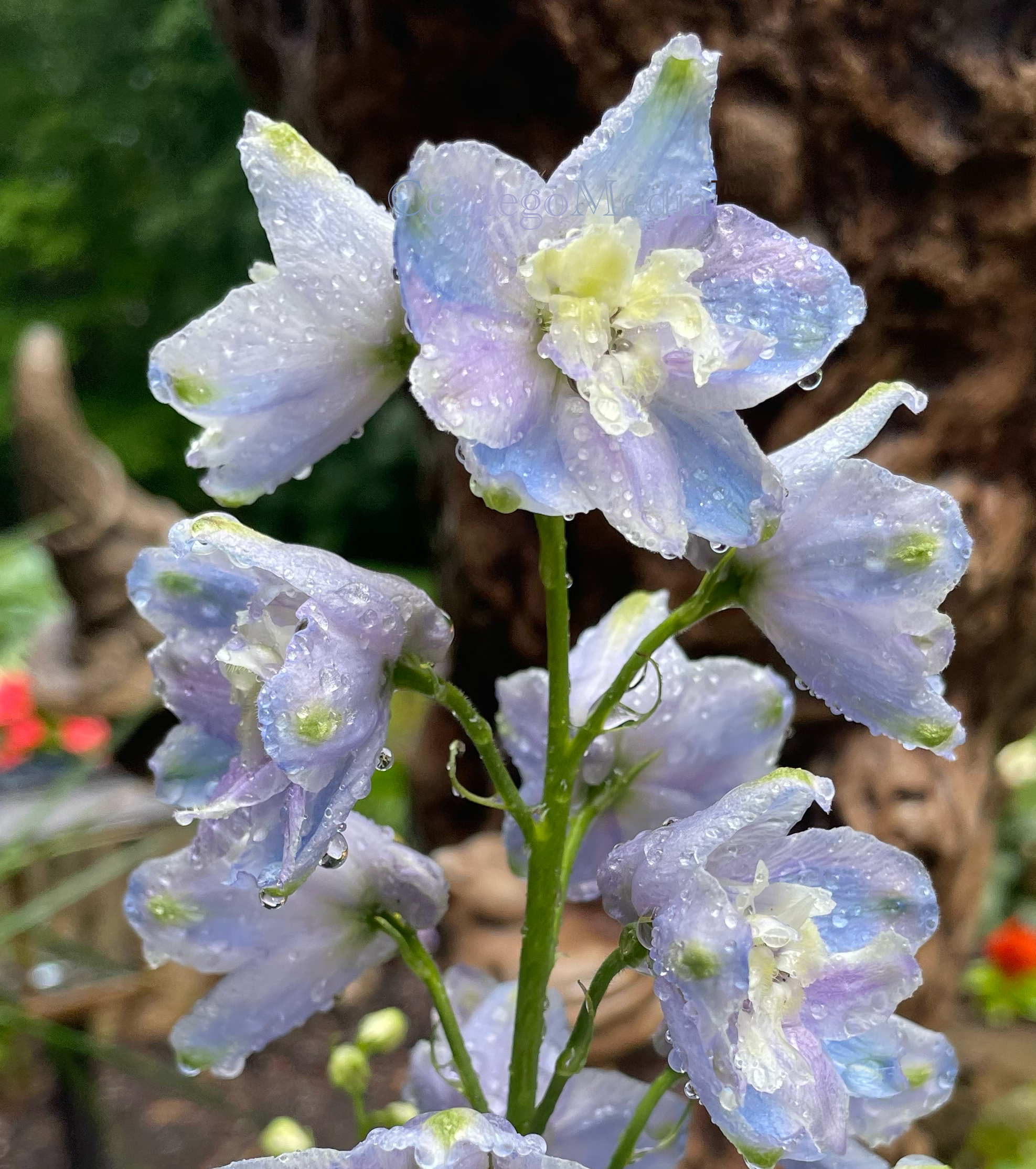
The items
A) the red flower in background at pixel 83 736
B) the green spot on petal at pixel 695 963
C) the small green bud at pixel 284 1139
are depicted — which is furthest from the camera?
the red flower in background at pixel 83 736

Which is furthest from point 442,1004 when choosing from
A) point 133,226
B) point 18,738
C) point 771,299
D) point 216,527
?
point 133,226

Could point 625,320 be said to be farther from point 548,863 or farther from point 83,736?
point 83,736

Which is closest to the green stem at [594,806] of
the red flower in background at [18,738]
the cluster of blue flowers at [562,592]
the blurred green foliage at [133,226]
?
the cluster of blue flowers at [562,592]

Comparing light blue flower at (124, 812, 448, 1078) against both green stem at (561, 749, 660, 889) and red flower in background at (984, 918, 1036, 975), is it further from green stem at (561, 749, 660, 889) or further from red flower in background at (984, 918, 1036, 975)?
red flower in background at (984, 918, 1036, 975)

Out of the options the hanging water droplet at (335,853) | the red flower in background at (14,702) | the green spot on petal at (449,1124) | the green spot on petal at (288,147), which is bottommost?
the red flower in background at (14,702)

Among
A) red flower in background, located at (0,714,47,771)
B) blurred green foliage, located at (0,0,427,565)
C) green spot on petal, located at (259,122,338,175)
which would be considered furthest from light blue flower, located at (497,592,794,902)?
blurred green foliage, located at (0,0,427,565)

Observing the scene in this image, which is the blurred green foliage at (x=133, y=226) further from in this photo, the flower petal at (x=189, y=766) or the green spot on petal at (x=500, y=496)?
the green spot on petal at (x=500, y=496)

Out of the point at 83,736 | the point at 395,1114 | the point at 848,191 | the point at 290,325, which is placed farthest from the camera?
the point at 83,736

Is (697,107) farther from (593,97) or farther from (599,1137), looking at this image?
(593,97)
